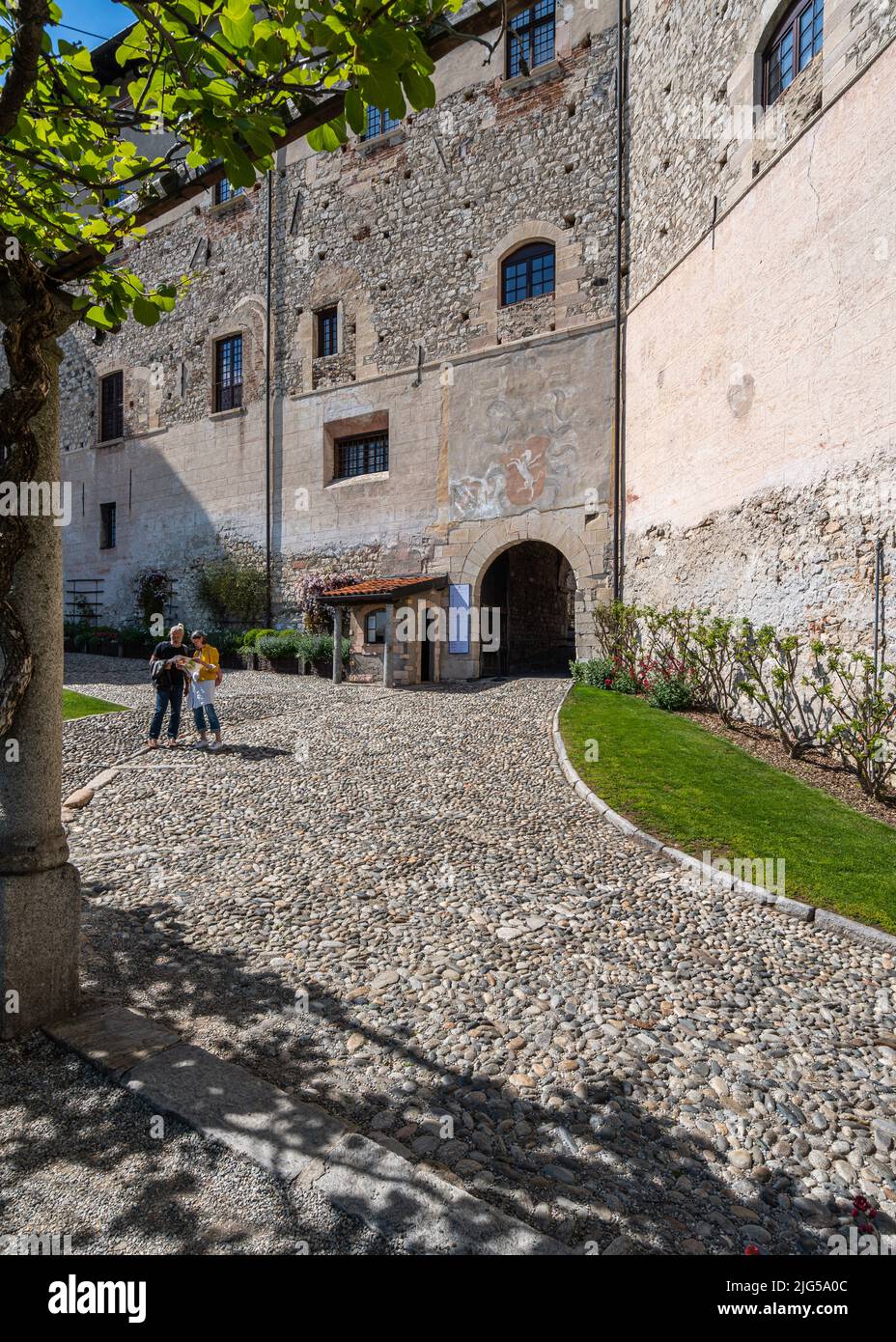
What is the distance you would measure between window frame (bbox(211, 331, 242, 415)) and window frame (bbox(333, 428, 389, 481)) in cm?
378

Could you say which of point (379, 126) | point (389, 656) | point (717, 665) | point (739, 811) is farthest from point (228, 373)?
point (739, 811)

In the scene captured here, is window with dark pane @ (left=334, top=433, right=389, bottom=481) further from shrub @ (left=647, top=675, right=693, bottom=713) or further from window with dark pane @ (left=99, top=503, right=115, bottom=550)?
shrub @ (left=647, top=675, right=693, bottom=713)

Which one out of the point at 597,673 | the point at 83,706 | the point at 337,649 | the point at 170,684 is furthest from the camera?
the point at 337,649

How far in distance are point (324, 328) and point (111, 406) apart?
892 cm

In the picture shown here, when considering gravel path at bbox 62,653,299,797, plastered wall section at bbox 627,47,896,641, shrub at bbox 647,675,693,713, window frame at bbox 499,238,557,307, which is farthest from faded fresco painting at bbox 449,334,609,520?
gravel path at bbox 62,653,299,797

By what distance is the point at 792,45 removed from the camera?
9.30 meters

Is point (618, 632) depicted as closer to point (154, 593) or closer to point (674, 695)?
point (674, 695)

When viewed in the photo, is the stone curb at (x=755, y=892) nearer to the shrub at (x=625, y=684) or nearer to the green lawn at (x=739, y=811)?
the green lawn at (x=739, y=811)

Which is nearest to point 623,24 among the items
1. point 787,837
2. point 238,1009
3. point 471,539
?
point 471,539

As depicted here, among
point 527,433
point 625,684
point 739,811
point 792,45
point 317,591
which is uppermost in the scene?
point 792,45

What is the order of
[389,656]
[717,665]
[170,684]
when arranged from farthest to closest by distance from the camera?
[389,656]
[717,665]
[170,684]

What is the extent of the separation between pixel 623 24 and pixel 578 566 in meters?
10.7

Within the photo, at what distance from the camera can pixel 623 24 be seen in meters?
13.8

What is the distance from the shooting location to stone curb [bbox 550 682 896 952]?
4.38 meters
